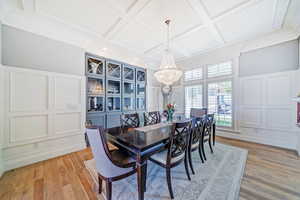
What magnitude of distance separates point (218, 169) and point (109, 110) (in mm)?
3196

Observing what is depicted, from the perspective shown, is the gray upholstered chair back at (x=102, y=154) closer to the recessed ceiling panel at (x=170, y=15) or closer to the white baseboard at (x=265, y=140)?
the recessed ceiling panel at (x=170, y=15)

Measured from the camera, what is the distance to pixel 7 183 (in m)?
1.79

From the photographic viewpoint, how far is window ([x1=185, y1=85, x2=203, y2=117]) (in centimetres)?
464

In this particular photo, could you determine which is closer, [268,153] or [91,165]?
[91,165]

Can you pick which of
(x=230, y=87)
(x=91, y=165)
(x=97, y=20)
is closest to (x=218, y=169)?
(x=91, y=165)

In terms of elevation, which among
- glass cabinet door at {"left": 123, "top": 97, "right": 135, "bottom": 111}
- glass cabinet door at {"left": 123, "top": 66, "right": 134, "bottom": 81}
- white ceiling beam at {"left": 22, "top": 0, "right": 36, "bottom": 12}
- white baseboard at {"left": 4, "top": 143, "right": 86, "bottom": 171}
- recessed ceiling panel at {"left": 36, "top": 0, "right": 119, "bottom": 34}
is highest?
recessed ceiling panel at {"left": 36, "top": 0, "right": 119, "bottom": 34}

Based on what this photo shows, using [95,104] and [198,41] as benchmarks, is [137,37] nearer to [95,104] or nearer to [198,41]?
[198,41]

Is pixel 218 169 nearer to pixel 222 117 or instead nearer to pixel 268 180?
pixel 268 180

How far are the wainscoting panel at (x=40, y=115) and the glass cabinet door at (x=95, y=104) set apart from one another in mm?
301

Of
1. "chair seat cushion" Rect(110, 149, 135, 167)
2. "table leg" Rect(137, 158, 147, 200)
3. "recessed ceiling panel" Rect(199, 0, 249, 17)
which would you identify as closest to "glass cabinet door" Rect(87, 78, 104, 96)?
"chair seat cushion" Rect(110, 149, 135, 167)

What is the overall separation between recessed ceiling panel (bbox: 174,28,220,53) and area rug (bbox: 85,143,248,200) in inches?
124

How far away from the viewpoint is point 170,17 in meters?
2.48

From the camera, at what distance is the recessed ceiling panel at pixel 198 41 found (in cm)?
317

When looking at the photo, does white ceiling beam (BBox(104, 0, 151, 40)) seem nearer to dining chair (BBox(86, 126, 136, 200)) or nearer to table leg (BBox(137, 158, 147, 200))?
dining chair (BBox(86, 126, 136, 200))
